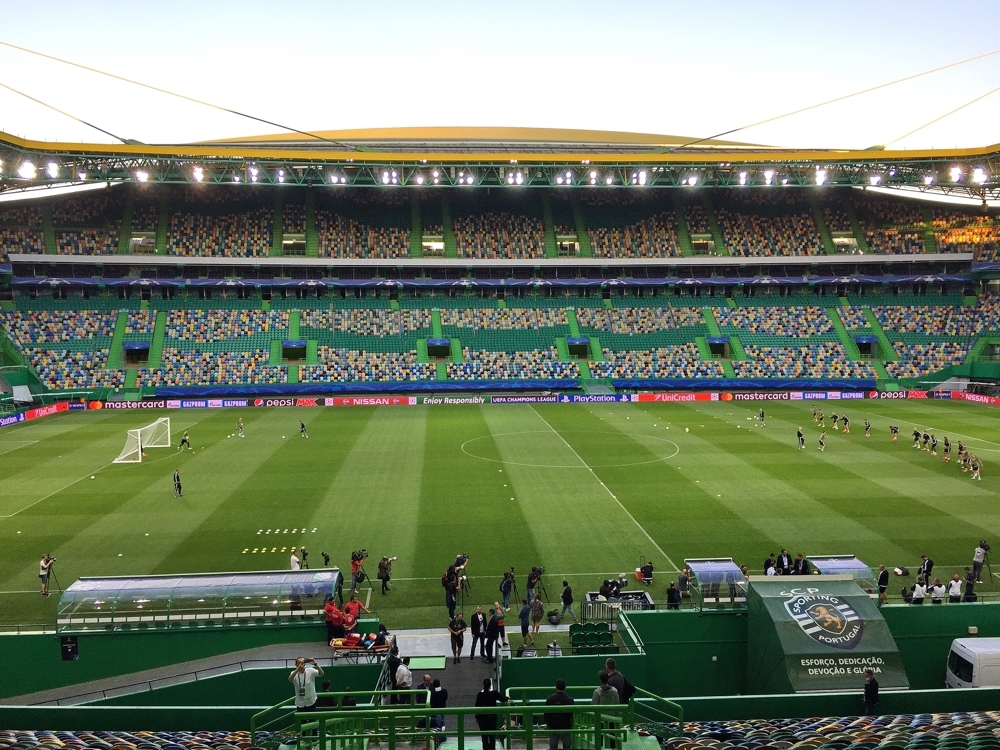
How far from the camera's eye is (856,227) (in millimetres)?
78062

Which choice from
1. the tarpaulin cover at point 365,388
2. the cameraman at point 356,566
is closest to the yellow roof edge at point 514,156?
the tarpaulin cover at point 365,388

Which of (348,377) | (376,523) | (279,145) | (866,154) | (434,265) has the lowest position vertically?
(376,523)

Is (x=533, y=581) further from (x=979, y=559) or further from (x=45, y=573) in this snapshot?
(x=45, y=573)

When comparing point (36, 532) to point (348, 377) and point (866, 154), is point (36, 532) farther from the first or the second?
point (866, 154)

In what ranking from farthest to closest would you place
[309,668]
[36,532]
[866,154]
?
[866,154] → [36,532] → [309,668]

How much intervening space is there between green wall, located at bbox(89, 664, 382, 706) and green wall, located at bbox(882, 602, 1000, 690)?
11.5 m

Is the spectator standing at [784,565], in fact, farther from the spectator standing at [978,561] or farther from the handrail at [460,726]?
the handrail at [460,726]

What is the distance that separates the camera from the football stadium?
48.1 ft

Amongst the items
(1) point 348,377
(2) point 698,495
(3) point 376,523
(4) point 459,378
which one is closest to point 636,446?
(2) point 698,495

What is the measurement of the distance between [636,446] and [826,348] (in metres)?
36.0

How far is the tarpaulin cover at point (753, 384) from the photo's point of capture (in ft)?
210

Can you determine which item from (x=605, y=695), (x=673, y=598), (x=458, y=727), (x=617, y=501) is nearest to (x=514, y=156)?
(x=617, y=501)

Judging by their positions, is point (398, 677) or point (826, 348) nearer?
point (398, 677)

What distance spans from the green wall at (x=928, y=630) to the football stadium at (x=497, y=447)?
71mm
